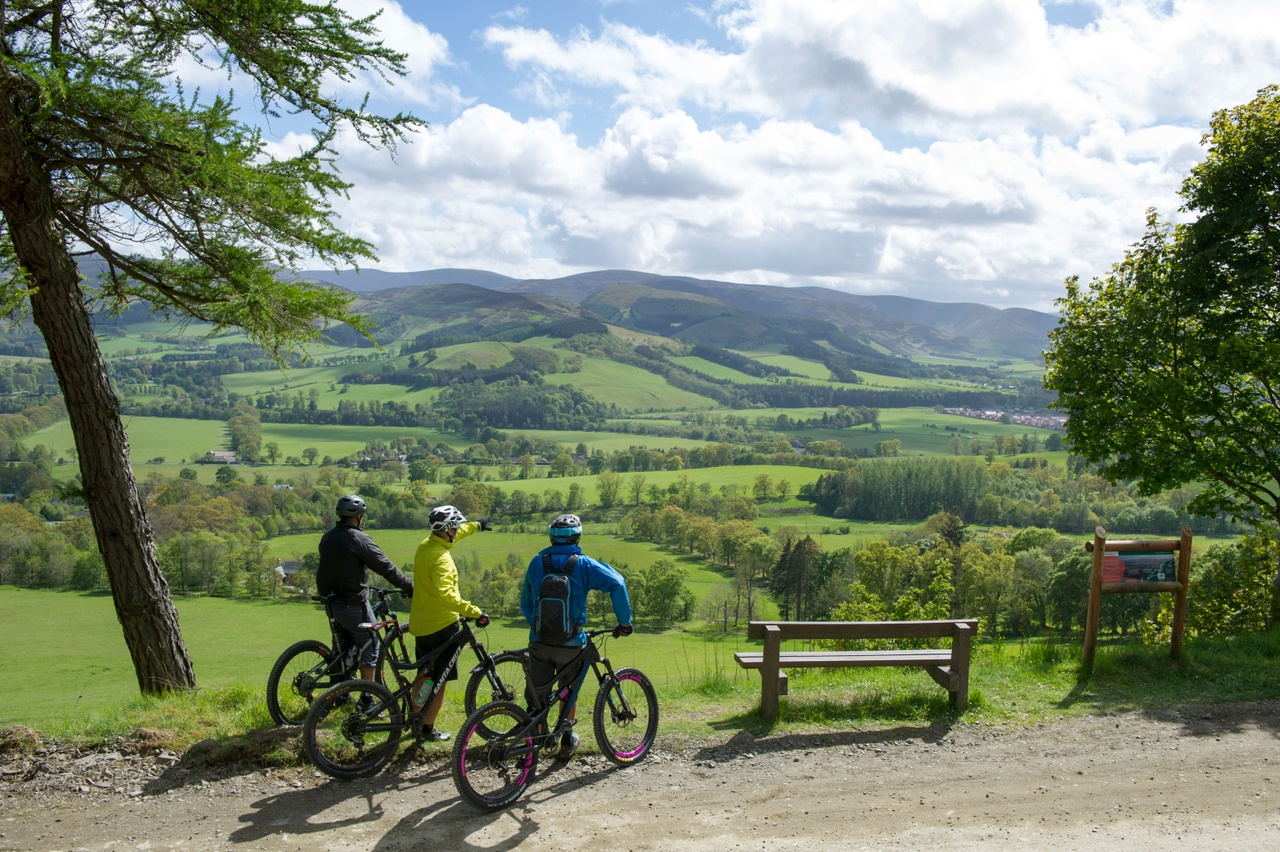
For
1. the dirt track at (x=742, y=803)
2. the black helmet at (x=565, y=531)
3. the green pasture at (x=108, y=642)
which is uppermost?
the black helmet at (x=565, y=531)

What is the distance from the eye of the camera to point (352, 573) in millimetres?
7113

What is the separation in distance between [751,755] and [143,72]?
27.2ft

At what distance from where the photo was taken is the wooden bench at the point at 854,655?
796cm

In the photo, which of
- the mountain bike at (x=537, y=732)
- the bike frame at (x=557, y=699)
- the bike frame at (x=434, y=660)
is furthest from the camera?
the bike frame at (x=434, y=660)

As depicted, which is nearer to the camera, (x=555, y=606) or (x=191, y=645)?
(x=555, y=606)

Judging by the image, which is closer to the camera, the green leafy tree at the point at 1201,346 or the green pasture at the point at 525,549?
the green leafy tree at the point at 1201,346

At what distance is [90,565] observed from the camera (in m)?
66.7

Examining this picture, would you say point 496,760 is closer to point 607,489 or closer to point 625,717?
point 625,717

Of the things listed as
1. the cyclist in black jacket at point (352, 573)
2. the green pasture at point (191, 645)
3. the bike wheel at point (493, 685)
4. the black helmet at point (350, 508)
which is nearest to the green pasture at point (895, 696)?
the bike wheel at point (493, 685)

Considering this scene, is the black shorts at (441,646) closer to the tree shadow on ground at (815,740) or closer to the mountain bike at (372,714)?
the mountain bike at (372,714)

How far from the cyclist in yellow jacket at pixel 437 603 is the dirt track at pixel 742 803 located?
676mm

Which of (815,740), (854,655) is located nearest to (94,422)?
(815,740)

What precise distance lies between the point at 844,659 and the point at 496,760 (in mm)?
3774

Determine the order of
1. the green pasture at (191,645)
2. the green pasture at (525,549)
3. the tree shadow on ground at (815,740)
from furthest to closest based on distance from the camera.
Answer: the green pasture at (525,549), the green pasture at (191,645), the tree shadow on ground at (815,740)
